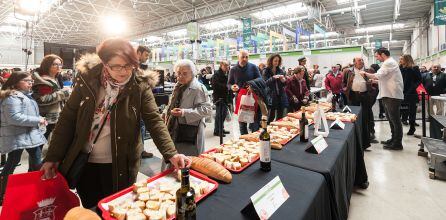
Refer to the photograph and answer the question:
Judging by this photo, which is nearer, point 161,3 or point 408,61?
point 408,61

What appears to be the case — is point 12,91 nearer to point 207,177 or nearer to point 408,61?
point 207,177

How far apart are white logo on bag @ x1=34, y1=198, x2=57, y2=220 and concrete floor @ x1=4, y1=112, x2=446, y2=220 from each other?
1.97 meters

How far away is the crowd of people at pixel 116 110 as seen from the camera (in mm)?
1190

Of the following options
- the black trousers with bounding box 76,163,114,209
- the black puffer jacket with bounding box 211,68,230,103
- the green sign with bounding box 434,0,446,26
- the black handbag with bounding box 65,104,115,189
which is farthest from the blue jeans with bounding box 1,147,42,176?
the green sign with bounding box 434,0,446,26

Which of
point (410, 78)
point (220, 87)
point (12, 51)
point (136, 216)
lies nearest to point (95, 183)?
point (136, 216)

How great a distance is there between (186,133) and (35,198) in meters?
1.14

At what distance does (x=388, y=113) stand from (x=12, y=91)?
4.87 metres

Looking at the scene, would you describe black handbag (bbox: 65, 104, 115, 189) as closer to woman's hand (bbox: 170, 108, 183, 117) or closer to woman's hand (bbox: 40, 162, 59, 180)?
woman's hand (bbox: 40, 162, 59, 180)

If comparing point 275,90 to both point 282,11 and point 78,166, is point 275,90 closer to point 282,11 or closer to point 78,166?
point 78,166

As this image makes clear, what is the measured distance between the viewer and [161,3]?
12031mm

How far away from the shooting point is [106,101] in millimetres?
1243

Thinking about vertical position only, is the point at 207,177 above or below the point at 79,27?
below

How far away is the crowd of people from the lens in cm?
119

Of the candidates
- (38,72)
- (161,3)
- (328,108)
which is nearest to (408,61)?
(328,108)
